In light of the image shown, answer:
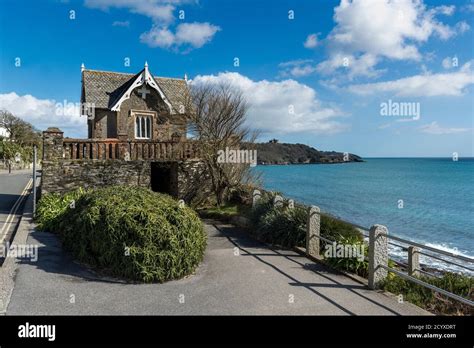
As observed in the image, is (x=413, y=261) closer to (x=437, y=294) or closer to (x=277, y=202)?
(x=437, y=294)

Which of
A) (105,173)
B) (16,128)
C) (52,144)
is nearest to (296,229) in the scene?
(105,173)

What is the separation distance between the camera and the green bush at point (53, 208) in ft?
40.3

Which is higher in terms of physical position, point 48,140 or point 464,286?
point 48,140

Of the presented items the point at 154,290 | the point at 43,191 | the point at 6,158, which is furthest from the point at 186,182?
the point at 6,158

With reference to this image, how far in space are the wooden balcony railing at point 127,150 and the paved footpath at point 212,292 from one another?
7633mm

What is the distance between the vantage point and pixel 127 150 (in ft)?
55.5

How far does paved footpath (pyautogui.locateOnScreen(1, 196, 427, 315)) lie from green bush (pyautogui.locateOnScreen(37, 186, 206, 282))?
0.27 metres

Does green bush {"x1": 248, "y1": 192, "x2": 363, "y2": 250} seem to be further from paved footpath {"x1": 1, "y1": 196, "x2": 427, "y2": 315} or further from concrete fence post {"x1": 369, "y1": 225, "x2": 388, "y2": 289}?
concrete fence post {"x1": 369, "y1": 225, "x2": 388, "y2": 289}

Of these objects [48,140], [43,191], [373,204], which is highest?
[48,140]

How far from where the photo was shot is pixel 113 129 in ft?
79.7

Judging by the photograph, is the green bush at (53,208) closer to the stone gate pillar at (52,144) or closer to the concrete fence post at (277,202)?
the stone gate pillar at (52,144)
